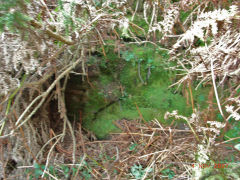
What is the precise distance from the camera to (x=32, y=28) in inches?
61.4

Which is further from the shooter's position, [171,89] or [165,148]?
[171,89]

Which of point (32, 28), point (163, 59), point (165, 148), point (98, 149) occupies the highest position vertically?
point (32, 28)

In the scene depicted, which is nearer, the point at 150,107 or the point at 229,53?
the point at 229,53

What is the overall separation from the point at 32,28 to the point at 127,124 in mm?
1662

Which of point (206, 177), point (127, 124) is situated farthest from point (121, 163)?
point (206, 177)

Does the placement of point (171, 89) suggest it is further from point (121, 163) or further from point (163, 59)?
point (121, 163)

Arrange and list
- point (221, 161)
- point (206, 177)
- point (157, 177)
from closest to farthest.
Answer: point (206, 177), point (221, 161), point (157, 177)

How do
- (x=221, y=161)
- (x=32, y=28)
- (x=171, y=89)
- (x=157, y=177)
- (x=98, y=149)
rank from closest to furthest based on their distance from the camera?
(x=32, y=28) < (x=221, y=161) < (x=157, y=177) < (x=98, y=149) < (x=171, y=89)

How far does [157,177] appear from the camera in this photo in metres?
2.11

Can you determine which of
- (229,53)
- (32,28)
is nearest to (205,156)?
(229,53)

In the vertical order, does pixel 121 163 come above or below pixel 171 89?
below

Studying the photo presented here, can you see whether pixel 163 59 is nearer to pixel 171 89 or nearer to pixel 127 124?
pixel 171 89

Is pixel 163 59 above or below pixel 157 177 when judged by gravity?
above

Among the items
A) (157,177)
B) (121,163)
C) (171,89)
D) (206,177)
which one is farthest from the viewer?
(171,89)
